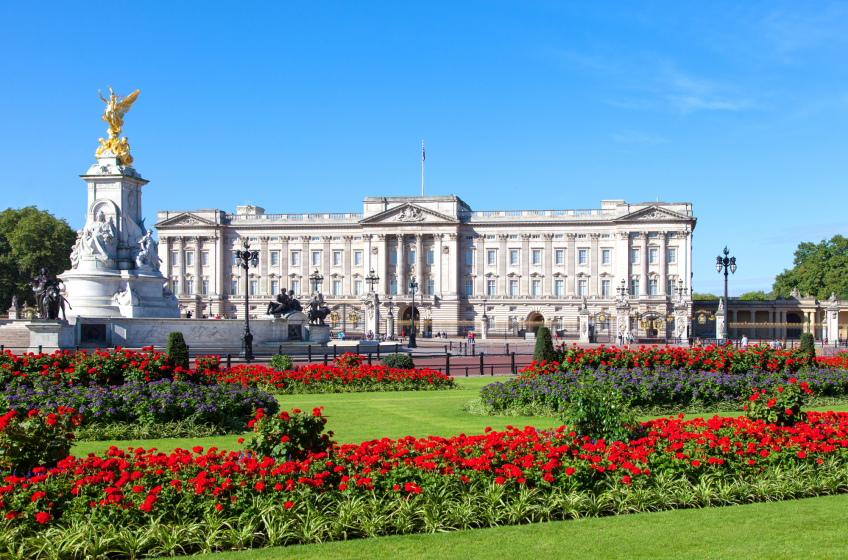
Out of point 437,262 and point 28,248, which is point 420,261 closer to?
point 437,262

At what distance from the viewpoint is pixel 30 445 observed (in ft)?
26.2

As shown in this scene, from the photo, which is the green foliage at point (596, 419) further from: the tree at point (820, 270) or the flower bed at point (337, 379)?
the tree at point (820, 270)

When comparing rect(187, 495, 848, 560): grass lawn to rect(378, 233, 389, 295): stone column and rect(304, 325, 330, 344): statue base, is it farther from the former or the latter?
rect(378, 233, 389, 295): stone column

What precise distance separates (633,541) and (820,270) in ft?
349

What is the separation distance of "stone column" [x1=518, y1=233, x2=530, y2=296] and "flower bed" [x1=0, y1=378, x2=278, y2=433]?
75.0 metres

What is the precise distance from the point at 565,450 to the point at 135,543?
5.14m

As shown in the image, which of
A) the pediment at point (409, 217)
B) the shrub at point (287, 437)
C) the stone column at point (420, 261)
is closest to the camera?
the shrub at point (287, 437)

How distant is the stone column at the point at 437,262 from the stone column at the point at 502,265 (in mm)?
7161

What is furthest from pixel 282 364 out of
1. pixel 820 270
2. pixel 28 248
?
pixel 820 270

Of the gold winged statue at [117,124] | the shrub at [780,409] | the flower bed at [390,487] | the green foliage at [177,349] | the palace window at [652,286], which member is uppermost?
the gold winged statue at [117,124]

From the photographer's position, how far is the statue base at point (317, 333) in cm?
4244

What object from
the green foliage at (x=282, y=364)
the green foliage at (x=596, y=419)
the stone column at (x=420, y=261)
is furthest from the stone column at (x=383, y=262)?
the green foliage at (x=596, y=419)

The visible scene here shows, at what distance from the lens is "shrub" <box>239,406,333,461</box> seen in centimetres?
818

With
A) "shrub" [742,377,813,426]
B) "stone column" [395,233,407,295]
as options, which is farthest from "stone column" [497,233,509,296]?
"shrub" [742,377,813,426]
